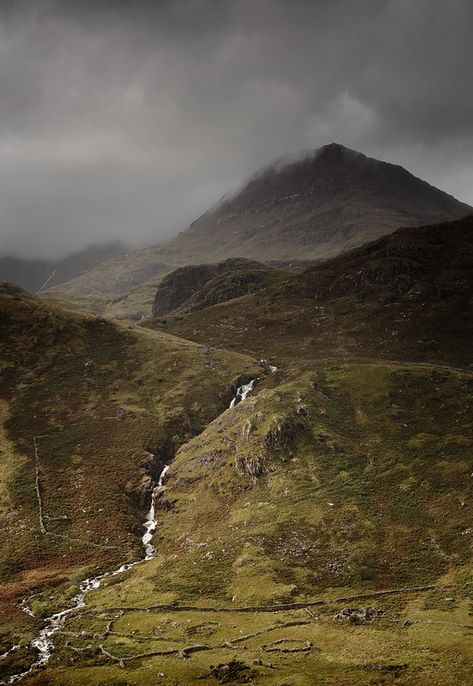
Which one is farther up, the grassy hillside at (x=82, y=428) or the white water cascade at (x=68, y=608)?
the grassy hillside at (x=82, y=428)

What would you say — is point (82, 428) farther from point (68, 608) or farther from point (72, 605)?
point (68, 608)

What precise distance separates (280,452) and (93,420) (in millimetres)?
53657

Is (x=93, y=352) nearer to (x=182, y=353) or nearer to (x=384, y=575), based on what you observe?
(x=182, y=353)

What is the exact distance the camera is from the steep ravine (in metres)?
51.0

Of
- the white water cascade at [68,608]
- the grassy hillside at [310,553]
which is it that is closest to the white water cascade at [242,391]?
the grassy hillside at [310,553]

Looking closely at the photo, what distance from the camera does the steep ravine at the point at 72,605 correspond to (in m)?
51.0

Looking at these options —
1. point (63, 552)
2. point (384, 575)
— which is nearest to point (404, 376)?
point (384, 575)

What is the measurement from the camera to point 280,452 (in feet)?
325

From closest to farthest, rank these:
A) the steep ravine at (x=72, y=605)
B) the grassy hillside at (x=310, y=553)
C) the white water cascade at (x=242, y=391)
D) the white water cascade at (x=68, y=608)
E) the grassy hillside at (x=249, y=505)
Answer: the grassy hillside at (x=310, y=553)
the grassy hillside at (x=249, y=505)
the steep ravine at (x=72, y=605)
the white water cascade at (x=68, y=608)
the white water cascade at (x=242, y=391)

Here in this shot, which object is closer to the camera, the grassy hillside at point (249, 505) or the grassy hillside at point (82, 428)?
the grassy hillside at point (249, 505)

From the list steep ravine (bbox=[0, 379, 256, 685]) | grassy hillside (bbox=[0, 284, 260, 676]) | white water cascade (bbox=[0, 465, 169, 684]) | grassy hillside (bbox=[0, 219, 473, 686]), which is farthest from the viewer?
grassy hillside (bbox=[0, 284, 260, 676])

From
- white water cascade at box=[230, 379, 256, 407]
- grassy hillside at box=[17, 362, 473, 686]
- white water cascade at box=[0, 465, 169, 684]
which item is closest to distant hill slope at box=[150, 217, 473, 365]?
white water cascade at box=[230, 379, 256, 407]

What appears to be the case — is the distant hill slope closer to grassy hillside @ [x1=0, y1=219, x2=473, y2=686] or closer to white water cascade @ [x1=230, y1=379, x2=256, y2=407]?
grassy hillside @ [x1=0, y1=219, x2=473, y2=686]

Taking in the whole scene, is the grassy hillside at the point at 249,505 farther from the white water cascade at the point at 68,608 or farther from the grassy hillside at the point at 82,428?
the white water cascade at the point at 68,608
